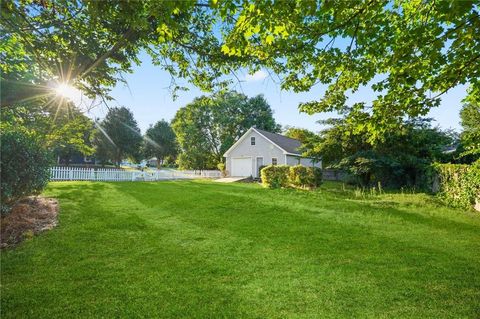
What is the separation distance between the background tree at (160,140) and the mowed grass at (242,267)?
40.9 metres

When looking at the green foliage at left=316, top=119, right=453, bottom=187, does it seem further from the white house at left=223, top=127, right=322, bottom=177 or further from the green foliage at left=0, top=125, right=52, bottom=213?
the green foliage at left=0, top=125, right=52, bottom=213

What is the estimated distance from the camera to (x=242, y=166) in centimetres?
2905

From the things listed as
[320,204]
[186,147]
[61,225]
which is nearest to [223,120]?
[186,147]

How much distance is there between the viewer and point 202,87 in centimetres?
579

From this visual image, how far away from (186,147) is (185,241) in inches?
1315

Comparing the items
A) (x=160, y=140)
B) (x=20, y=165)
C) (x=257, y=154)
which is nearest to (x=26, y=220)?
(x=20, y=165)

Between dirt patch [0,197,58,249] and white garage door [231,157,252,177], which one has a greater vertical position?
white garage door [231,157,252,177]

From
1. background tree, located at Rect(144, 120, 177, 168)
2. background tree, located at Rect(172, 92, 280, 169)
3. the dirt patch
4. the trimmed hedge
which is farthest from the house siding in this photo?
background tree, located at Rect(144, 120, 177, 168)

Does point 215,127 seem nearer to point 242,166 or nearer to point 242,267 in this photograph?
point 242,166

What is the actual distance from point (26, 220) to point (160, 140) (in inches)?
1687

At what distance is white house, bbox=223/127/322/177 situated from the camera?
26886 millimetres

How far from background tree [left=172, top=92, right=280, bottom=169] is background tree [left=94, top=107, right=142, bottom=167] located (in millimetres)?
6049

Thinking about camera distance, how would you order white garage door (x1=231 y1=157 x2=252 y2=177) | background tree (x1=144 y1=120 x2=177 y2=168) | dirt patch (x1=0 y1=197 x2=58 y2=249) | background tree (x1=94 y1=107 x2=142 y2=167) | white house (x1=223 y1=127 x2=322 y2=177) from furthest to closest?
1. background tree (x1=144 y1=120 x2=177 y2=168)
2. background tree (x1=94 y1=107 x2=142 y2=167)
3. white garage door (x1=231 y1=157 x2=252 y2=177)
4. white house (x1=223 y1=127 x2=322 y2=177)
5. dirt patch (x1=0 y1=197 x2=58 y2=249)

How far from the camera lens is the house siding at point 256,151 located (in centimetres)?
2697
